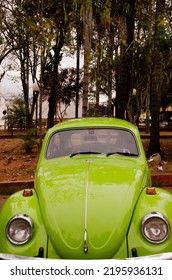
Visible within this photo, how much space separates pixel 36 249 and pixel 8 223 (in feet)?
1.19

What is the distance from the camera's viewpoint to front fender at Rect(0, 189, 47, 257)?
3750mm

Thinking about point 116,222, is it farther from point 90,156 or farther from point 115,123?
point 115,123

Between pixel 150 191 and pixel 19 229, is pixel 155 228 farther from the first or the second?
pixel 19 229

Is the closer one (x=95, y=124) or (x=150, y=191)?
(x=150, y=191)

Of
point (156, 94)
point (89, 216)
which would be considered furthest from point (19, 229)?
point (156, 94)

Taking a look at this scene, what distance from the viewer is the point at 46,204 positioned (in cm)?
404

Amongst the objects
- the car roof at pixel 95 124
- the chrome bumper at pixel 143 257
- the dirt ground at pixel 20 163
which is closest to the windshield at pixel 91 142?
the car roof at pixel 95 124

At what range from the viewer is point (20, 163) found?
1213cm

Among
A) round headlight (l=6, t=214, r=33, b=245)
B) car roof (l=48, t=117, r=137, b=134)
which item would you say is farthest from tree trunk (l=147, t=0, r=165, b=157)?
round headlight (l=6, t=214, r=33, b=245)

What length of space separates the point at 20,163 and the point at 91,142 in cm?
694

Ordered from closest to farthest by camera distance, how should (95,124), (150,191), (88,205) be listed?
(88,205)
(150,191)
(95,124)

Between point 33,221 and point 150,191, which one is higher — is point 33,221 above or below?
below

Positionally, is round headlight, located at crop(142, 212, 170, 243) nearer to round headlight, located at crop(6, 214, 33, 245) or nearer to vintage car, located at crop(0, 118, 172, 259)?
vintage car, located at crop(0, 118, 172, 259)
